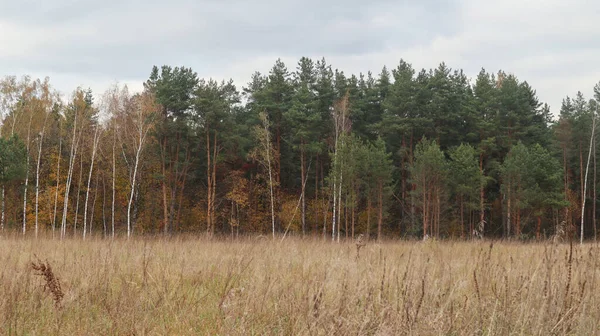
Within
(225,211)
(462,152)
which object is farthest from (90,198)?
(462,152)

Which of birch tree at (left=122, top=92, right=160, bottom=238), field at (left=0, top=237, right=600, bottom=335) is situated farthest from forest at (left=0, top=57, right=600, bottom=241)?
field at (left=0, top=237, right=600, bottom=335)

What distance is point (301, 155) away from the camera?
34094mm

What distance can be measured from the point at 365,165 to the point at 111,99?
57.8 ft

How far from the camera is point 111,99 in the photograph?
28.9m

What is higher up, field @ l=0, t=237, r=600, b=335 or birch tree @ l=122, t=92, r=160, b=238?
birch tree @ l=122, t=92, r=160, b=238

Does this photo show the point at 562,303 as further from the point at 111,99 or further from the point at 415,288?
the point at 111,99

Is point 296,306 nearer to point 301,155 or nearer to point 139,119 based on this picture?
point 139,119

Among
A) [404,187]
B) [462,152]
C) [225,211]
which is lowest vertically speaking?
[225,211]

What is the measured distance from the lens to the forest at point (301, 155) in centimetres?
3113

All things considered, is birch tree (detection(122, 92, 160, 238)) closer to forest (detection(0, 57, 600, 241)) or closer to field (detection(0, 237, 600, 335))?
forest (detection(0, 57, 600, 241))

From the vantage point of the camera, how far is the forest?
31127 mm

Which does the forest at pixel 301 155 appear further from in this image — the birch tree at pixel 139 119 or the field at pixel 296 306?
the field at pixel 296 306

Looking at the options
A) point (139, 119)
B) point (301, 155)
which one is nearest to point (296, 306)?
point (139, 119)

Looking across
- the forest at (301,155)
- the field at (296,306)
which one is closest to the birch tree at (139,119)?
the forest at (301,155)
